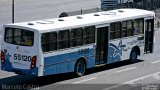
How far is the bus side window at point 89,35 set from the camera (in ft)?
75.6

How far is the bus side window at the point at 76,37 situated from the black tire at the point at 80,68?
827 millimetres

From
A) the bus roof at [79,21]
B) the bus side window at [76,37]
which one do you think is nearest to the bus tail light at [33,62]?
the bus roof at [79,21]

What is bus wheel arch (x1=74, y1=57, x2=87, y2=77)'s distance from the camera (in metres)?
22.6

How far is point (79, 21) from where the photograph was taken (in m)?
23.0

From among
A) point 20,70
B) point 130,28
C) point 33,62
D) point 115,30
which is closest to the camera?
point 33,62

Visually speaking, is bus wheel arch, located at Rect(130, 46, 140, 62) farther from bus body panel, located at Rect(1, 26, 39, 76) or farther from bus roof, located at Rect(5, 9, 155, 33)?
Answer: bus body panel, located at Rect(1, 26, 39, 76)

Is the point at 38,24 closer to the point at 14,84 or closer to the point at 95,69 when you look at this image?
the point at 14,84

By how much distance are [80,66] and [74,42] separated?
3.95ft

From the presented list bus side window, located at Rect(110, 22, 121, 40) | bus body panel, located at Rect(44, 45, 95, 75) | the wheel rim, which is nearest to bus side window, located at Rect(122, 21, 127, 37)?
bus side window, located at Rect(110, 22, 121, 40)

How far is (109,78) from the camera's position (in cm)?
2255

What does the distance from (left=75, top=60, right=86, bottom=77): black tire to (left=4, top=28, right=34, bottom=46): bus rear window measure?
2.93m

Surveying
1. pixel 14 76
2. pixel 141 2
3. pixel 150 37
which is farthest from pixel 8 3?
pixel 14 76

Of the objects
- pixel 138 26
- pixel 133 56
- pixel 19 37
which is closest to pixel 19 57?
pixel 19 37

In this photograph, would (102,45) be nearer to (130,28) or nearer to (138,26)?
(130,28)
